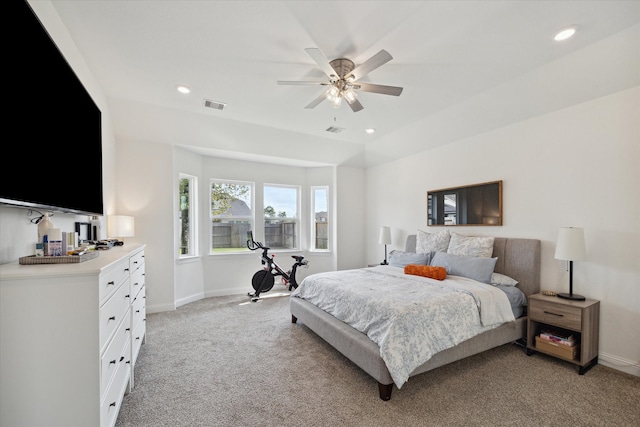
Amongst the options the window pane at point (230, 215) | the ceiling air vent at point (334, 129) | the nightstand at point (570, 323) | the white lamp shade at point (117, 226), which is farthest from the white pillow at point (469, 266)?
the white lamp shade at point (117, 226)

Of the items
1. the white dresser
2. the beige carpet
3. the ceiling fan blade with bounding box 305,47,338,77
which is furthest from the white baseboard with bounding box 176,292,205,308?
the ceiling fan blade with bounding box 305,47,338,77

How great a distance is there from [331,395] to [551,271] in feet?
9.27

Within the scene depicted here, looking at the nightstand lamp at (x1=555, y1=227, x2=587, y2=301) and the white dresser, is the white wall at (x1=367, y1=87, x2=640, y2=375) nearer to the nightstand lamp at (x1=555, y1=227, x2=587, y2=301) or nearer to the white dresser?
the nightstand lamp at (x1=555, y1=227, x2=587, y2=301)

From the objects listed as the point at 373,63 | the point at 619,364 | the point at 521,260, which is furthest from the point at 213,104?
the point at 619,364

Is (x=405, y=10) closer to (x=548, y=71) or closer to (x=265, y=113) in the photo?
(x=548, y=71)

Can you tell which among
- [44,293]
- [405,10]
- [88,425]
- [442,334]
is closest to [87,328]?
[44,293]

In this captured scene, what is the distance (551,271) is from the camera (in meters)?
3.15

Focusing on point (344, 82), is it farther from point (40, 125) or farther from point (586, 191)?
point (586, 191)

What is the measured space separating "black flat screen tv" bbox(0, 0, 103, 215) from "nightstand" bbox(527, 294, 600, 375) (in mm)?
4194

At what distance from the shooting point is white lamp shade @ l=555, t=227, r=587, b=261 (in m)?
2.71

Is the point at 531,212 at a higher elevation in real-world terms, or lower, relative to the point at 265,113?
lower

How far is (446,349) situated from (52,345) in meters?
2.75

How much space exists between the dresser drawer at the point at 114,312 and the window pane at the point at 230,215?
→ 3350 millimetres

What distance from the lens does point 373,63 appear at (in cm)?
222
